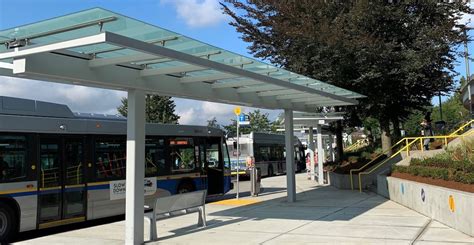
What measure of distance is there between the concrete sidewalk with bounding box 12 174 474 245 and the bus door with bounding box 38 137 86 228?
0.80 meters

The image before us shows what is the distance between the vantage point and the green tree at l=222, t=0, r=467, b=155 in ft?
64.5

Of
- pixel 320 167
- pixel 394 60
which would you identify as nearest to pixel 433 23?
pixel 394 60

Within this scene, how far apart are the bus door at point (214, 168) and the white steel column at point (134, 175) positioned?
8.36 metres

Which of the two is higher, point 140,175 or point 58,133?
point 58,133

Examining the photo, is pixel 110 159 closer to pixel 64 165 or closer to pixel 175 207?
pixel 64 165

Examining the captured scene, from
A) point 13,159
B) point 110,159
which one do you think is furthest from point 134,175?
point 110,159

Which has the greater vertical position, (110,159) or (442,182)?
(110,159)

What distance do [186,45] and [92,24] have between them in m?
1.95

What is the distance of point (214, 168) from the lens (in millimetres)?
17688

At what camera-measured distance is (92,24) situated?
662 centimetres

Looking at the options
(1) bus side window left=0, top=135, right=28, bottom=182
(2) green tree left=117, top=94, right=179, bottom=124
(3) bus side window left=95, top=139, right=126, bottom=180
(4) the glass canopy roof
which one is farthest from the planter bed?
(2) green tree left=117, top=94, right=179, bottom=124

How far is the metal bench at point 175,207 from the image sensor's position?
30.8 feet

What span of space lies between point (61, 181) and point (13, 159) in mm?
1317

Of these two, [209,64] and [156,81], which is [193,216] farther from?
[209,64]
